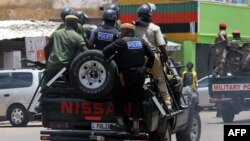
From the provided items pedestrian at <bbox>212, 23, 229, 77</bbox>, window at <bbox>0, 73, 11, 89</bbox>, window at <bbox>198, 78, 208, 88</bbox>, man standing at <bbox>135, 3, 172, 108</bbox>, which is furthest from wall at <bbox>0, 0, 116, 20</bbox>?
man standing at <bbox>135, 3, 172, 108</bbox>

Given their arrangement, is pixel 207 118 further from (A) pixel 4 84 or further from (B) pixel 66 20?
(B) pixel 66 20

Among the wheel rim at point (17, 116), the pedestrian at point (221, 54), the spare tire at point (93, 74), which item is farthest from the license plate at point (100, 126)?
the wheel rim at point (17, 116)

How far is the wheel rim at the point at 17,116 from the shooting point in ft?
69.3

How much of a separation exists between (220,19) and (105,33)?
22644 millimetres

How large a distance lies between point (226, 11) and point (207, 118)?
12.6 meters

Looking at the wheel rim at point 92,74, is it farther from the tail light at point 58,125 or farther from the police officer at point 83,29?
the police officer at point 83,29

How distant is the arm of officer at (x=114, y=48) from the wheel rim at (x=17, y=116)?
454 inches

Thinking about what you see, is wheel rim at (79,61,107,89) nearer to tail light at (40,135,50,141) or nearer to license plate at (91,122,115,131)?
license plate at (91,122,115,131)

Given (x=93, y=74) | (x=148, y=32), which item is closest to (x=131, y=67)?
(x=93, y=74)

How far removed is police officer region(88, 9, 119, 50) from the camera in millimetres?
10719

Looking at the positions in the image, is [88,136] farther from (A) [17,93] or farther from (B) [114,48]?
(A) [17,93]

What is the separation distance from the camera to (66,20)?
1124cm

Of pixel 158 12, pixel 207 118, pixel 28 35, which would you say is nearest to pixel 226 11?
pixel 158 12

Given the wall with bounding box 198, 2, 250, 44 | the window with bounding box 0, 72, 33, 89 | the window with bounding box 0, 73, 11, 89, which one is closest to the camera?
the window with bounding box 0, 72, 33, 89
